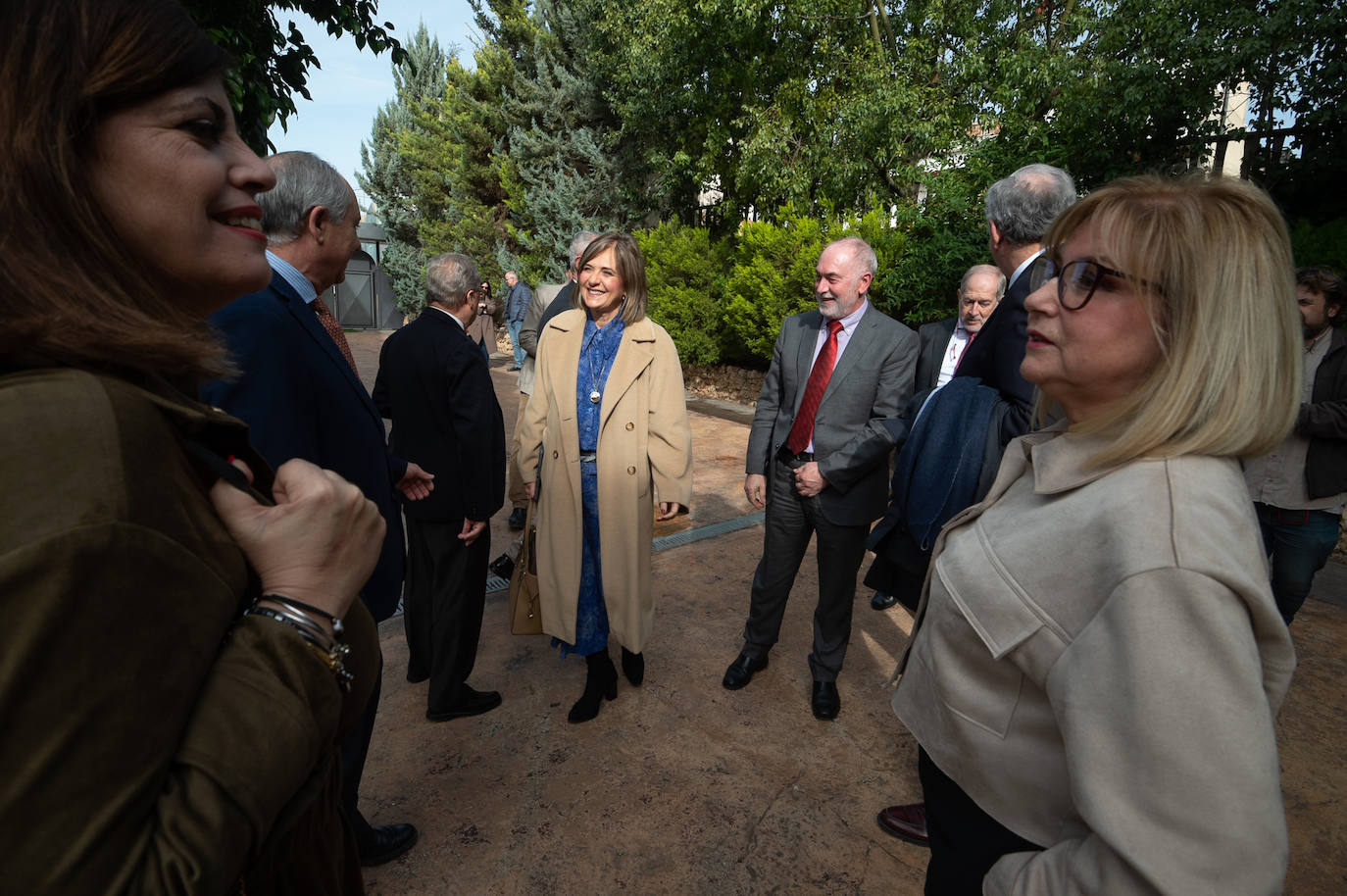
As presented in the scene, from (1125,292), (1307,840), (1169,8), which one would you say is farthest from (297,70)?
(1169,8)

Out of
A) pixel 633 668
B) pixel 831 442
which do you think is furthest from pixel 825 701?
pixel 831 442

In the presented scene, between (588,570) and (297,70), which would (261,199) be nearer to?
(588,570)

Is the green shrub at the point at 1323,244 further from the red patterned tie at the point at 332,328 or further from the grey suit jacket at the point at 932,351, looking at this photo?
the red patterned tie at the point at 332,328

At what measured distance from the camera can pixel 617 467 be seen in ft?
10.4

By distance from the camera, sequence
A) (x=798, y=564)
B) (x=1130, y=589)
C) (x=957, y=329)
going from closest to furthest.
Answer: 1. (x=1130, y=589)
2. (x=798, y=564)
3. (x=957, y=329)

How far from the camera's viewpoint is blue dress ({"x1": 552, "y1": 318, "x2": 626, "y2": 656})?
10.6ft

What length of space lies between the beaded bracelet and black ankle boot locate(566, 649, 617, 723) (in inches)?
96.4

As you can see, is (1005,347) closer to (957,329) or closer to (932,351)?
(932,351)

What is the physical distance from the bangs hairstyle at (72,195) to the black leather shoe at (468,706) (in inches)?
105

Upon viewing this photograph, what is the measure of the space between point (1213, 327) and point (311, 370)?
78.2 inches

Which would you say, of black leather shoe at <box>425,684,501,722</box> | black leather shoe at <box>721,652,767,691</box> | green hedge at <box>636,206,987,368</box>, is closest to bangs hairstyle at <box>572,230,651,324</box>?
black leather shoe at <box>721,652,767,691</box>

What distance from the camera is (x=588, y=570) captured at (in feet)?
11.0

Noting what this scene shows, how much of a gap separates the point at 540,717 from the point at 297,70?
500 cm

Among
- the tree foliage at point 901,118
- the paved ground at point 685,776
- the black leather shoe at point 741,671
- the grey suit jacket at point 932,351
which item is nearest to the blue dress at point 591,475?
the paved ground at point 685,776
